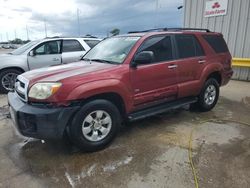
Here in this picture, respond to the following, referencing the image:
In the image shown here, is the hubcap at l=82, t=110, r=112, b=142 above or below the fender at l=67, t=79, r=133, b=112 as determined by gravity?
below

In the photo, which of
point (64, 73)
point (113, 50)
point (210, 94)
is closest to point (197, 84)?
point (210, 94)

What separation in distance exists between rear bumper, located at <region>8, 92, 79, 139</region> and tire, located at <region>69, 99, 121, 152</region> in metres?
0.15

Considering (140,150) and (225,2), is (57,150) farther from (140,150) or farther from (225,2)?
(225,2)

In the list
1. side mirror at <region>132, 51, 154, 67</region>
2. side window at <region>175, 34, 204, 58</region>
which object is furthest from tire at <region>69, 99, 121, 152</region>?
side window at <region>175, 34, 204, 58</region>

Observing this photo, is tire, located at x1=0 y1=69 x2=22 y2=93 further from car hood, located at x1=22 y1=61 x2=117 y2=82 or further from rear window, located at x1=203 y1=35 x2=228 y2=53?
rear window, located at x1=203 y1=35 x2=228 y2=53

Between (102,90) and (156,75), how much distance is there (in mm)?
1155

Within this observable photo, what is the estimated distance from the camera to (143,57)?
11.5 ft

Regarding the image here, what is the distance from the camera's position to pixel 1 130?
4.19 m

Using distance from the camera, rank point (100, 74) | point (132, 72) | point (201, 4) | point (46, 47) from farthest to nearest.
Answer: point (201, 4), point (46, 47), point (132, 72), point (100, 74)

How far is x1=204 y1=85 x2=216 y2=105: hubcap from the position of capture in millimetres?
5082

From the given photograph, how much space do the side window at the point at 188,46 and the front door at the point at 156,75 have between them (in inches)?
10.3

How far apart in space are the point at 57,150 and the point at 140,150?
128 cm

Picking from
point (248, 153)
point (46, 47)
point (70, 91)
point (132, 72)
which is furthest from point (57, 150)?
point (46, 47)

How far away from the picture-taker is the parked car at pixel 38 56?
22.5 ft
